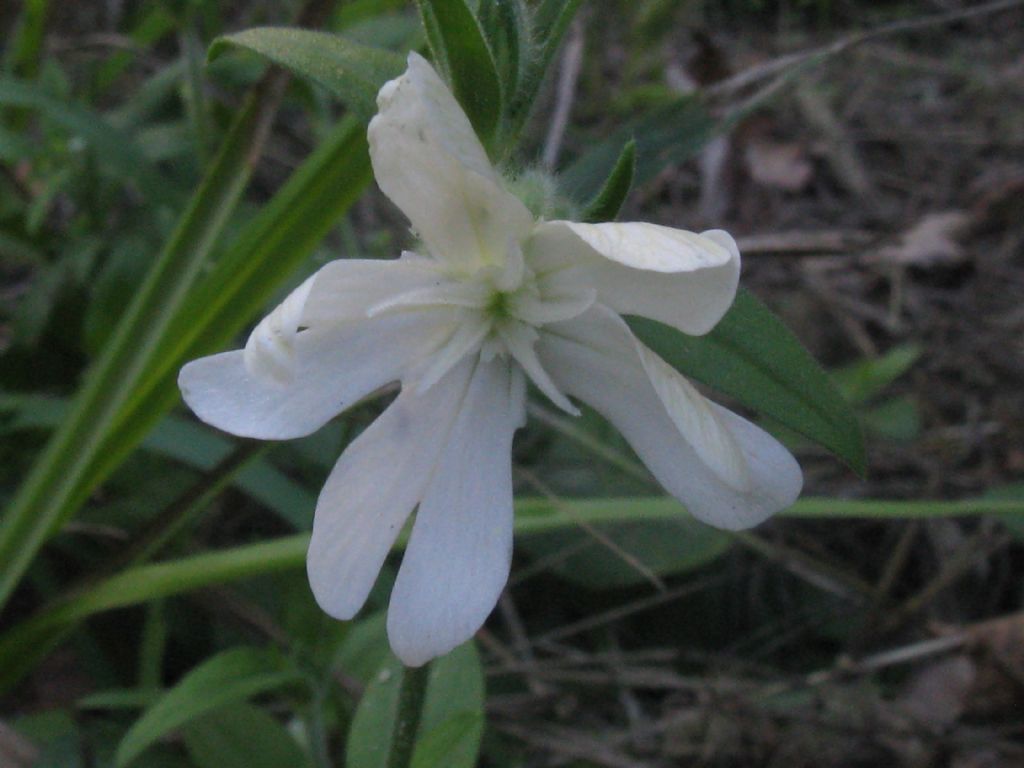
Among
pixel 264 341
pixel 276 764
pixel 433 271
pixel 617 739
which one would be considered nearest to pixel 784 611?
pixel 617 739

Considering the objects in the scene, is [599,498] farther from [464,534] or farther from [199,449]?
[464,534]

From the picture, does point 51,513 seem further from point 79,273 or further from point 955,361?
point 955,361

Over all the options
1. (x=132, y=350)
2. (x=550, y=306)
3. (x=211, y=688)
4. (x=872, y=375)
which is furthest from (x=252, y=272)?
(x=872, y=375)

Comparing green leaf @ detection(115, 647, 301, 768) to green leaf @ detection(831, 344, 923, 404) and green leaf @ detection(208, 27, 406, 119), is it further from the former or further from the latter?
green leaf @ detection(831, 344, 923, 404)

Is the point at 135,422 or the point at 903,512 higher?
the point at 135,422

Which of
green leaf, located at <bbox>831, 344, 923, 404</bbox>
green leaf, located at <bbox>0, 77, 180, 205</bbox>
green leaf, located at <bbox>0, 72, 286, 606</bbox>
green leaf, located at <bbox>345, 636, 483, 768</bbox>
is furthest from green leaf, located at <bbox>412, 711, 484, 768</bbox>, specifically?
green leaf, located at <bbox>0, 77, 180, 205</bbox>

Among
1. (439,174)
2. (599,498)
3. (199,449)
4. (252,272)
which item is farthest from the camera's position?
(599,498)

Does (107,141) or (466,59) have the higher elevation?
(466,59)
